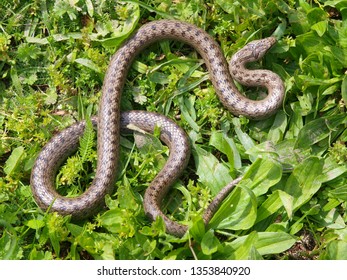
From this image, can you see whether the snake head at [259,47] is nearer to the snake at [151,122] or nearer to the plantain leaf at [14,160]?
the snake at [151,122]

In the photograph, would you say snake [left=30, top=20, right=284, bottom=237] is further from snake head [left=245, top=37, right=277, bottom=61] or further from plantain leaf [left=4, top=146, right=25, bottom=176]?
plantain leaf [left=4, top=146, right=25, bottom=176]

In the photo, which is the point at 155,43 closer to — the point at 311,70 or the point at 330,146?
the point at 311,70

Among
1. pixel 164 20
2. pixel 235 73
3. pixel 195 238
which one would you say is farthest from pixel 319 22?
pixel 195 238

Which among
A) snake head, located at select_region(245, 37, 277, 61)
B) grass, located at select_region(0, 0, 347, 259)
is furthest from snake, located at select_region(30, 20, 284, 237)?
grass, located at select_region(0, 0, 347, 259)

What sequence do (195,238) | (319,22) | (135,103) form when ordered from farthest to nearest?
(135,103), (319,22), (195,238)

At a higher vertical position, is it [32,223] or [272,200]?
[272,200]

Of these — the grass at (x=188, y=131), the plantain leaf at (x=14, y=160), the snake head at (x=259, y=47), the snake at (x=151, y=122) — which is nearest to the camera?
the grass at (x=188, y=131)

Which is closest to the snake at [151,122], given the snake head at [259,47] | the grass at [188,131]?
the snake head at [259,47]
